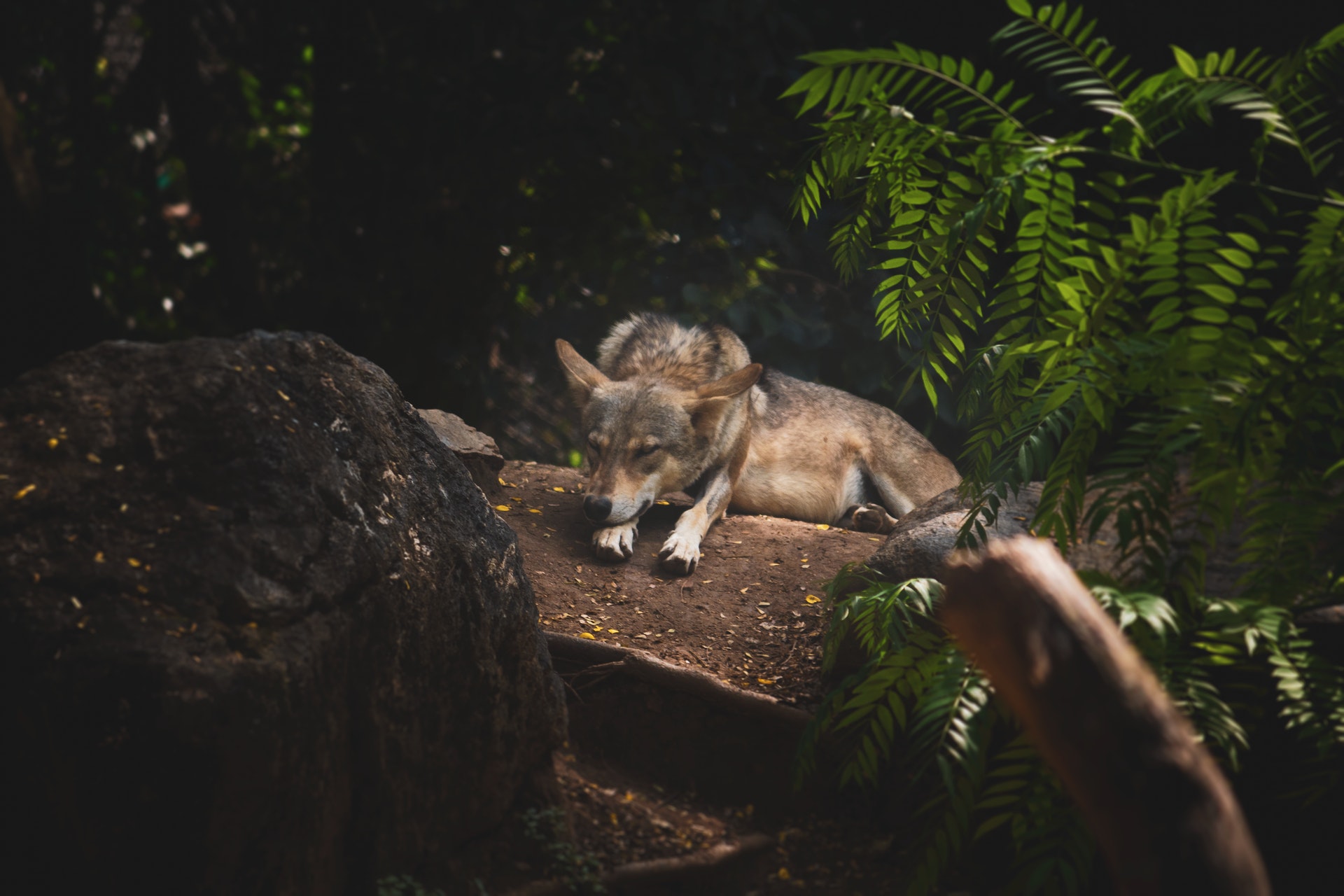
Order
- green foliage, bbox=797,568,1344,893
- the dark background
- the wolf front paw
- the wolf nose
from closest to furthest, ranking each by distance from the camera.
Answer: green foliage, bbox=797,568,1344,893 → the wolf nose → the wolf front paw → the dark background

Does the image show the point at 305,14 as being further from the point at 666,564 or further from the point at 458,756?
the point at 458,756

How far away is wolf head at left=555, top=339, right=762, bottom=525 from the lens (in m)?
5.40

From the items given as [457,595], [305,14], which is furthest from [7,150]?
[457,595]

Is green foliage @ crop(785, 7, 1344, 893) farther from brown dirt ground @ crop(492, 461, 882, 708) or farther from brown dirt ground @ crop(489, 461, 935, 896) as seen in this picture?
brown dirt ground @ crop(492, 461, 882, 708)

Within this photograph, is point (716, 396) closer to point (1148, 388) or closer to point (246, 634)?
point (1148, 388)

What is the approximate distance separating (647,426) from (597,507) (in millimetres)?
813

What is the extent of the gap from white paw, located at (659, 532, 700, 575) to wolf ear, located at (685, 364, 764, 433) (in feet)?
3.54

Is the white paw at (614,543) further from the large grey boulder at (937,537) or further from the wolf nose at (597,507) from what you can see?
the large grey boulder at (937,537)

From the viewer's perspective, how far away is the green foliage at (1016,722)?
7.24 feet

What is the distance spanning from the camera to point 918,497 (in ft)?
22.1

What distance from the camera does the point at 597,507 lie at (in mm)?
4965

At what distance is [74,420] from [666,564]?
2984 millimetres

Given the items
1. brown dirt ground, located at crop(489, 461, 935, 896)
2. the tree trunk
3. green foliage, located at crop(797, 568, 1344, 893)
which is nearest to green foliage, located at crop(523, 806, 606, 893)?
brown dirt ground, located at crop(489, 461, 935, 896)

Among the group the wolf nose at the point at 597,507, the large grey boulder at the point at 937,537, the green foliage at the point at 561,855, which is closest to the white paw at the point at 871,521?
the wolf nose at the point at 597,507
